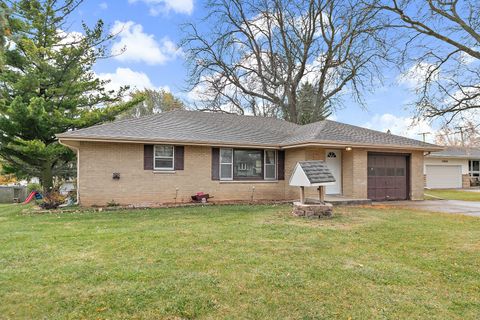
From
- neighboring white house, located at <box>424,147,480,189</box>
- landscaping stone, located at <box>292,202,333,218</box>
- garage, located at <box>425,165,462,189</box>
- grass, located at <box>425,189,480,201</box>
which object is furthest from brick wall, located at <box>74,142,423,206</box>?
garage, located at <box>425,165,462,189</box>

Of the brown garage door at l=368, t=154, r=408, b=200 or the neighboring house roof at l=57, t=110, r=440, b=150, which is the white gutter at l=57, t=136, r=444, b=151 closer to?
the neighboring house roof at l=57, t=110, r=440, b=150

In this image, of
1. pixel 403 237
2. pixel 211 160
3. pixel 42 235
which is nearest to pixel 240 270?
pixel 403 237

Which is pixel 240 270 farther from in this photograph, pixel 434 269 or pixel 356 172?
pixel 356 172

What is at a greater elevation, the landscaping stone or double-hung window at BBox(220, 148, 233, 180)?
double-hung window at BBox(220, 148, 233, 180)

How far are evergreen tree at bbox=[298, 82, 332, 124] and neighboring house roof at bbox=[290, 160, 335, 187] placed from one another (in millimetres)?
16982

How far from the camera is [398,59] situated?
1652 cm

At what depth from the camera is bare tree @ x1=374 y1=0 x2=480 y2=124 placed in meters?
14.8

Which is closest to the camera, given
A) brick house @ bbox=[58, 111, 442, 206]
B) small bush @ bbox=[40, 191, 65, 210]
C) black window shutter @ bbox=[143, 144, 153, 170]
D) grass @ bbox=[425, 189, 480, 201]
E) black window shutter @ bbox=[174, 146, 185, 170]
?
small bush @ bbox=[40, 191, 65, 210]

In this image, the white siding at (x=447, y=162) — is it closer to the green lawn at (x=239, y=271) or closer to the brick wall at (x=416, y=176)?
the brick wall at (x=416, y=176)

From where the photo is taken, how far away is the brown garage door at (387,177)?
14.4m

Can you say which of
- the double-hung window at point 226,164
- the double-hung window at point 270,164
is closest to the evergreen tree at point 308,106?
the double-hung window at point 270,164

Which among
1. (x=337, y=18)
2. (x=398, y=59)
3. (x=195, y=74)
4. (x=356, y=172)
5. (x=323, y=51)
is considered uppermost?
(x=337, y=18)

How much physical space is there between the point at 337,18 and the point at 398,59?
29.8 ft

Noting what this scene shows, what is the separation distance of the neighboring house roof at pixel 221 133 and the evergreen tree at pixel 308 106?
392 inches
